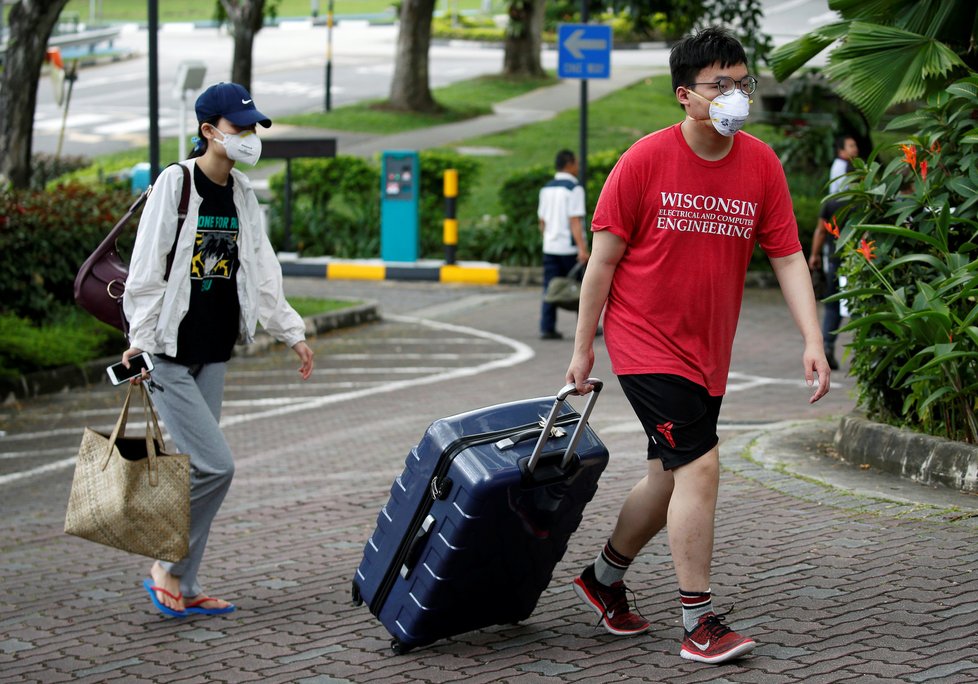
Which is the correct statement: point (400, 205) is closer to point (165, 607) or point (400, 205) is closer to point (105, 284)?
point (105, 284)

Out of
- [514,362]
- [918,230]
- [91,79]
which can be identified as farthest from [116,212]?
[91,79]

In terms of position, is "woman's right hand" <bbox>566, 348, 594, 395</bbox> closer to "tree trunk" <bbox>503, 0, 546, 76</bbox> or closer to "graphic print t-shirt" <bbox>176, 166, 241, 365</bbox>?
"graphic print t-shirt" <bbox>176, 166, 241, 365</bbox>

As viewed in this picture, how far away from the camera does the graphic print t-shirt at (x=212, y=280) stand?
17.3 ft

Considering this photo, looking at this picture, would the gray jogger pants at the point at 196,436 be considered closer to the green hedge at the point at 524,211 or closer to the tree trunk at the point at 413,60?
the green hedge at the point at 524,211

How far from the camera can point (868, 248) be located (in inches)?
258

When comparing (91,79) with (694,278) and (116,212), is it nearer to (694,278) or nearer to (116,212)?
(116,212)

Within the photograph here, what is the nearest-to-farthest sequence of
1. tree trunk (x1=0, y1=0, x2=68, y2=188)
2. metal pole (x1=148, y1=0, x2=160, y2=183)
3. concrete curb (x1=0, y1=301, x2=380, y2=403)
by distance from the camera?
concrete curb (x1=0, y1=301, x2=380, y2=403), metal pole (x1=148, y1=0, x2=160, y2=183), tree trunk (x1=0, y1=0, x2=68, y2=188)

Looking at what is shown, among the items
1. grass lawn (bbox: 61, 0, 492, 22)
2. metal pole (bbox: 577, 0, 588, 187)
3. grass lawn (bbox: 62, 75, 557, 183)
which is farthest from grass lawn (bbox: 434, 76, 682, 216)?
grass lawn (bbox: 61, 0, 492, 22)

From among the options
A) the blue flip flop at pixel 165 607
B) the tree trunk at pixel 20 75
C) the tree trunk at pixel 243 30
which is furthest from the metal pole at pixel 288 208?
the blue flip flop at pixel 165 607

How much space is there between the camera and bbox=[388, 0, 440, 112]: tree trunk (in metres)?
30.8

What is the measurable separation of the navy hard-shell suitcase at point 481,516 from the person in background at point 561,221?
914 centimetres

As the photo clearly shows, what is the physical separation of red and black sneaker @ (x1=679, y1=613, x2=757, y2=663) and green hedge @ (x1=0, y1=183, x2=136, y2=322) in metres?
9.06

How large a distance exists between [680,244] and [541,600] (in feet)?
5.22

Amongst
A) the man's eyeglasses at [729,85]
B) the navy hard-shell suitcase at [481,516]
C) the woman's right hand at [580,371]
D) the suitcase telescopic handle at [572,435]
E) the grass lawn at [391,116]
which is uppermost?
the man's eyeglasses at [729,85]
